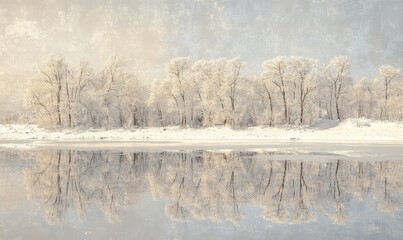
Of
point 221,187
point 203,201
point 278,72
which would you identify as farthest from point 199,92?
point 203,201

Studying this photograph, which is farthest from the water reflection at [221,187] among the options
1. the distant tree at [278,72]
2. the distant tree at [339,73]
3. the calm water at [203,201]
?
the distant tree at [339,73]

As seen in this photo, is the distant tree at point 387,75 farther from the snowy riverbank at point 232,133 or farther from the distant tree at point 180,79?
the distant tree at point 180,79

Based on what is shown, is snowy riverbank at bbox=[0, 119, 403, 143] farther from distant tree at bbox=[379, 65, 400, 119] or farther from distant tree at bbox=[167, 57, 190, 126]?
distant tree at bbox=[379, 65, 400, 119]

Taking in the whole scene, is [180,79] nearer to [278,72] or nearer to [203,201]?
[278,72]

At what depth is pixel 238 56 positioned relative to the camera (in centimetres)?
7956

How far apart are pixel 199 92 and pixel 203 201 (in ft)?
231

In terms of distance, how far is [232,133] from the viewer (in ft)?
217

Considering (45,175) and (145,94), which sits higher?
(145,94)

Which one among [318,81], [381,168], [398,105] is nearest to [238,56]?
[318,81]

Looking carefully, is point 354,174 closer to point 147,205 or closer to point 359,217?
point 359,217

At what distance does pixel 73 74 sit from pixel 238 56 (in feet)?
102

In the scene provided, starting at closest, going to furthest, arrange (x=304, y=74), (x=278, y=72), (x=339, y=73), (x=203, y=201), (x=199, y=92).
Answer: (x=203, y=201) < (x=278, y=72) < (x=304, y=74) < (x=339, y=73) < (x=199, y=92)

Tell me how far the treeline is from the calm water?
172 ft

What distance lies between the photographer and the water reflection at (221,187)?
13625 millimetres
